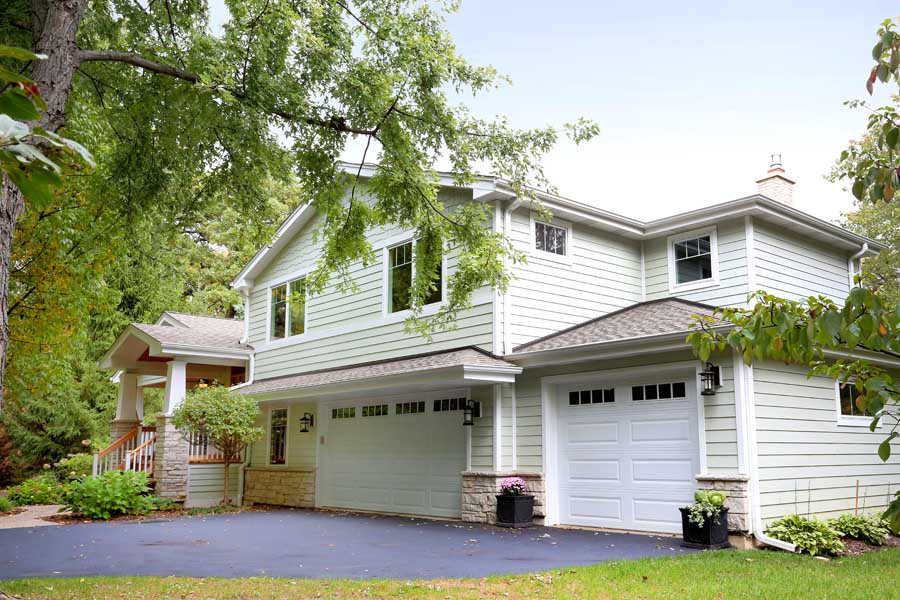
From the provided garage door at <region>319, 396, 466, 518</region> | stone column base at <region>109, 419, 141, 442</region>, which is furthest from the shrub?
stone column base at <region>109, 419, 141, 442</region>

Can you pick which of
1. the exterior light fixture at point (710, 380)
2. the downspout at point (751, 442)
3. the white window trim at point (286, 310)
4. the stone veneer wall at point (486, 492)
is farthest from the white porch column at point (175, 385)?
the downspout at point (751, 442)

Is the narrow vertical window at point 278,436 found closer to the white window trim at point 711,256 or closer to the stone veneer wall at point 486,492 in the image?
the stone veneer wall at point 486,492

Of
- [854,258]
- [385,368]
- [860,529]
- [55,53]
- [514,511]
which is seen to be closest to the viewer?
[55,53]

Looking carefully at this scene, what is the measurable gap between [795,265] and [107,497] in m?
12.9

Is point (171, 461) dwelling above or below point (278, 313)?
below

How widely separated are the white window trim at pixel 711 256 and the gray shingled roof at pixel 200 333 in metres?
9.72

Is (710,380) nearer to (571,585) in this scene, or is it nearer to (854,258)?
(571,585)

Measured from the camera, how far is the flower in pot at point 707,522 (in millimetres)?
9023

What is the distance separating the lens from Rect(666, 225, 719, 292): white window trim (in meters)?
→ 13.0

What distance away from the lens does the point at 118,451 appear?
16859 millimetres

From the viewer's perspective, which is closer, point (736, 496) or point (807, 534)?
point (807, 534)

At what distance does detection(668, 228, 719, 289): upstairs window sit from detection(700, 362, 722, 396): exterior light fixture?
3.49 m

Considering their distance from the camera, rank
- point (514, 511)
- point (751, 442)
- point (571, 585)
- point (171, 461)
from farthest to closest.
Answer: point (171, 461)
point (514, 511)
point (751, 442)
point (571, 585)

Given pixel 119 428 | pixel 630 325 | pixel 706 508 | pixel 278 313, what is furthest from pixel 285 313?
pixel 706 508
